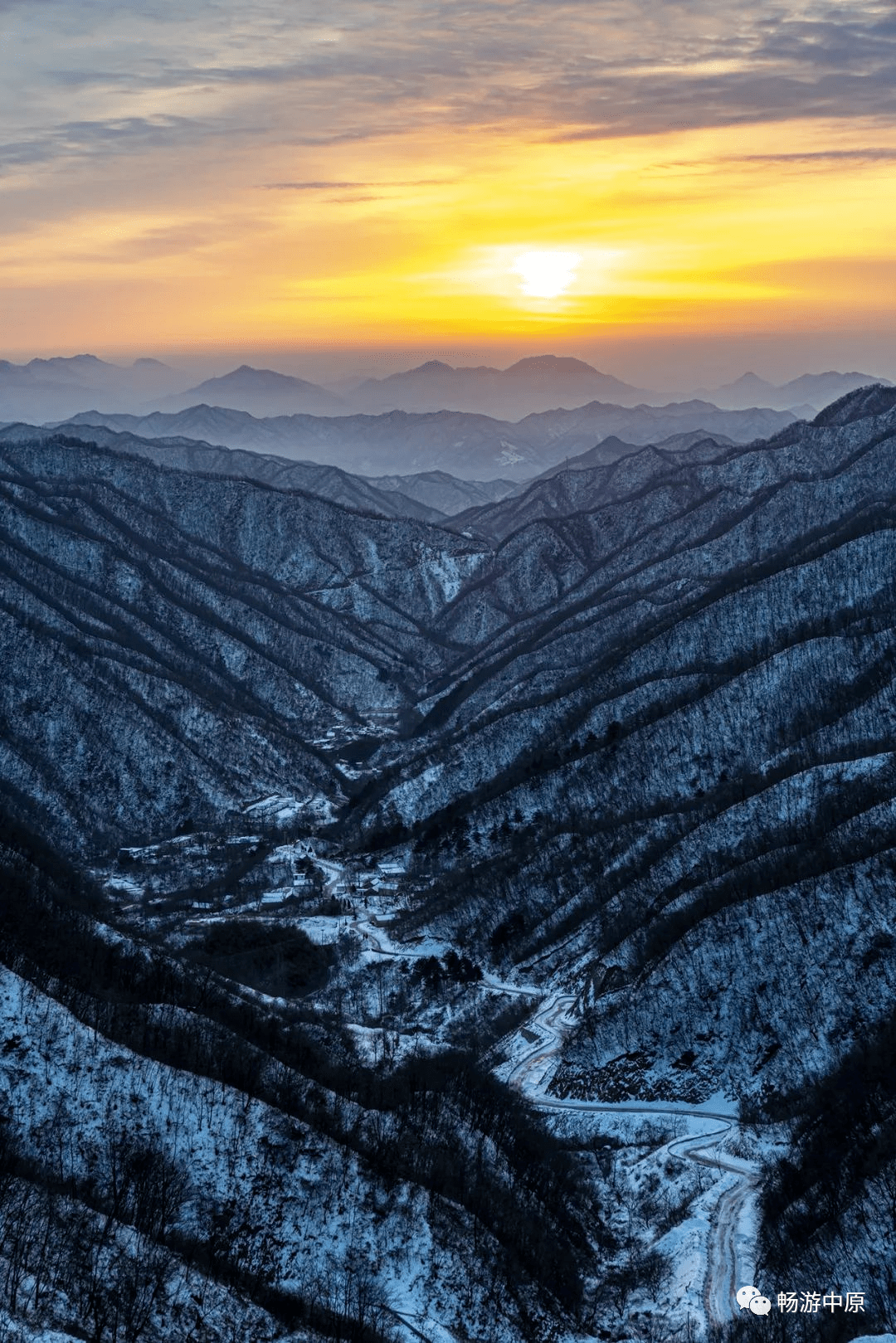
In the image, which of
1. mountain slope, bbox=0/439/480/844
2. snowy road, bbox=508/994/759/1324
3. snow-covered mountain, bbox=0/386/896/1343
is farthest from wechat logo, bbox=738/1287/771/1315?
mountain slope, bbox=0/439/480/844

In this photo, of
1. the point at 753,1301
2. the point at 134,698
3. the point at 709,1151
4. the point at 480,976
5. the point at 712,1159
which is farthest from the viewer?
the point at 134,698

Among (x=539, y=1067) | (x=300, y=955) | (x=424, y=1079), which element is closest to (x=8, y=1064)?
(x=424, y=1079)

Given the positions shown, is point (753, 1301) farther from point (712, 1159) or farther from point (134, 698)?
point (134, 698)

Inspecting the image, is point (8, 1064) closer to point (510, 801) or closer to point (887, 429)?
point (510, 801)

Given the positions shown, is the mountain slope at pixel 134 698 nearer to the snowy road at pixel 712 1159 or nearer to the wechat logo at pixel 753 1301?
the snowy road at pixel 712 1159

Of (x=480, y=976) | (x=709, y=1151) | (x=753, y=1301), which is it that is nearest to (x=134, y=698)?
(x=480, y=976)

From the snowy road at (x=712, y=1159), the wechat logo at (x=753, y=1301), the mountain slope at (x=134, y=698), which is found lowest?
the wechat logo at (x=753, y=1301)

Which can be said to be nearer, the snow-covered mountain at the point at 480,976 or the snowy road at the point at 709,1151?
the snow-covered mountain at the point at 480,976

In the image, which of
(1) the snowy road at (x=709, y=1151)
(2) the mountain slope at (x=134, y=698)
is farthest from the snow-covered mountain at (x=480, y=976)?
(2) the mountain slope at (x=134, y=698)
